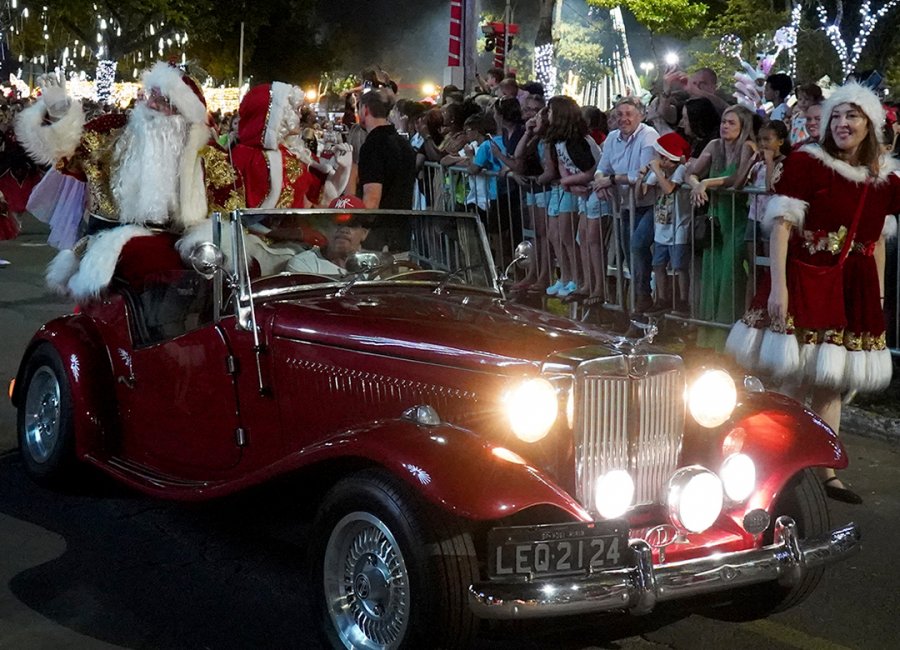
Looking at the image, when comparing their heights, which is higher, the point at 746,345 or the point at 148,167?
the point at 148,167

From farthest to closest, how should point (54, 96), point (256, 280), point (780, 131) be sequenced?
1. point (780, 131)
2. point (54, 96)
3. point (256, 280)

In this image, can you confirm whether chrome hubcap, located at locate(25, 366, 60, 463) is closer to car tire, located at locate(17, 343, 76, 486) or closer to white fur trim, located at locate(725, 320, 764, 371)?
car tire, located at locate(17, 343, 76, 486)

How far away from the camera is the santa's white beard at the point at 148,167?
20.3ft

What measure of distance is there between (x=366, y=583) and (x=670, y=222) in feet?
18.8

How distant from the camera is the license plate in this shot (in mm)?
3766

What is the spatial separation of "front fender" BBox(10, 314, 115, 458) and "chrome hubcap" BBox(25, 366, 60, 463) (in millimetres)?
241

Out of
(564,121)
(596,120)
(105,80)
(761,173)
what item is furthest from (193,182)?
(105,80)

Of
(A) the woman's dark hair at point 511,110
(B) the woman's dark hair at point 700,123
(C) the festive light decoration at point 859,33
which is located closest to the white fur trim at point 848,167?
(B) the woman's dark hair at point 700,123

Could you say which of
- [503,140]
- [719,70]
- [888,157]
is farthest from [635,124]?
[719,70]

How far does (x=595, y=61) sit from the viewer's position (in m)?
58.6

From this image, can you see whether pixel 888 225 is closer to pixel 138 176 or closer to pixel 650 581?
pixel 650 581

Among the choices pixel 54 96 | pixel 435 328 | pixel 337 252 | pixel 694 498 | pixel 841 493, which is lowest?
pixel 841 493

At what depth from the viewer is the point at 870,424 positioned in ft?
25.3

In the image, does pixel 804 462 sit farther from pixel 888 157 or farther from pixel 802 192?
pixel 888 157
